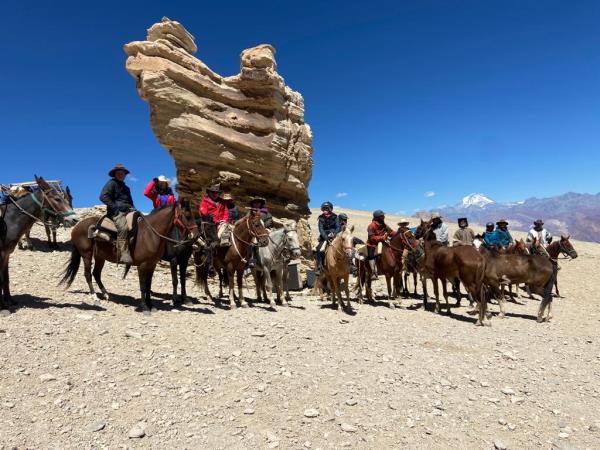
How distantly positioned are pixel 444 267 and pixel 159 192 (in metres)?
9.32

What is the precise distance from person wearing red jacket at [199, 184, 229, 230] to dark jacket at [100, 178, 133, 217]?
2.59 metres

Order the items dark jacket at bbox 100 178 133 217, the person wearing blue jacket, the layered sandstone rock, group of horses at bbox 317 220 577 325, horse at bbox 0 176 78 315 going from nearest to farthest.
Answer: horse at bbox 0 176 78 315 < dark jacket at bbox 100 178 133 217 < group of horses at bbox 317 220 577 325 < the layered sandstone rock < the person wearing blue jacket

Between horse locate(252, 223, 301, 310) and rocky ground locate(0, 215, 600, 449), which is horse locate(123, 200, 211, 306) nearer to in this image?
rocky ground locate(0, 215, 600, 449)

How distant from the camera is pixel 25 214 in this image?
747cm

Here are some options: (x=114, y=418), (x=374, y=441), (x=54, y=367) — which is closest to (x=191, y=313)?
(x=54, y=367)

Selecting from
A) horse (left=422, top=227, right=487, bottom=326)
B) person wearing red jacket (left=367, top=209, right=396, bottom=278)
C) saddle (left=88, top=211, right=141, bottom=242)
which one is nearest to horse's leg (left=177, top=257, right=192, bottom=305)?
saddle (left=88, top=211, right=141, bottom=242)

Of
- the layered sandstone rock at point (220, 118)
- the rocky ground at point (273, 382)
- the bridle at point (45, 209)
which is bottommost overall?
the rocky ground at point (273, 382)

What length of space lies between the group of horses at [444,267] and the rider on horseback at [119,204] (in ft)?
18.9

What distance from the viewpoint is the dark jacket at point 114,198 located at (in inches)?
337

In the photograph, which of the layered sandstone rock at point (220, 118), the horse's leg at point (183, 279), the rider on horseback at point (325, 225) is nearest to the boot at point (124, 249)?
the horse's leg at point (183, 279)

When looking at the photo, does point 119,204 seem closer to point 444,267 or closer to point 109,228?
point 109,228

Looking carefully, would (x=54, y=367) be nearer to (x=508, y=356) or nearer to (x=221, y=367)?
(x=221, y=367)

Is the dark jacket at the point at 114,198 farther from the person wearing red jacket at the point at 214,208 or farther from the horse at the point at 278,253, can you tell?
the horse at the point at 278,253

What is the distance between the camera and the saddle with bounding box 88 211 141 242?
8453mm
